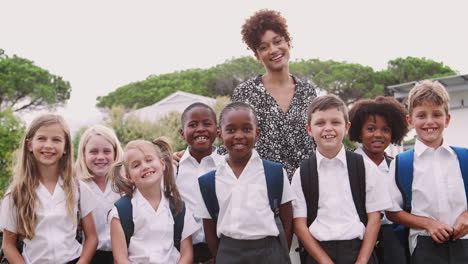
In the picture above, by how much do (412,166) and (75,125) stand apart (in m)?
24.3

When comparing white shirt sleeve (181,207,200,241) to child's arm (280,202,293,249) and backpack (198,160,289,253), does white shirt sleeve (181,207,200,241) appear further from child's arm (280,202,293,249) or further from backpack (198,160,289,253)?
child's arm (280,202,293,249)

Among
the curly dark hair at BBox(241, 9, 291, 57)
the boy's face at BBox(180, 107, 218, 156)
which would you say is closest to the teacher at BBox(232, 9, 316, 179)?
the curly dark hair at BBox(241, 9, 291, 57)

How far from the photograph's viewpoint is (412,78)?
114 ft

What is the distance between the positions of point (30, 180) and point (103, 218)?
24.0 inches

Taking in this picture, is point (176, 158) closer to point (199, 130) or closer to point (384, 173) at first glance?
point (199, 130)

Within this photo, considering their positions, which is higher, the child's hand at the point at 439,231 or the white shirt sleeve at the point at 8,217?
the white shirt sleeve at the point at 8,217

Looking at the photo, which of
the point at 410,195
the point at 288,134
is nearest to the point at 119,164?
the point at 288,134

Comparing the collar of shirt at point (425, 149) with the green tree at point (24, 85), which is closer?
the collar of shirt at point (425, 149)

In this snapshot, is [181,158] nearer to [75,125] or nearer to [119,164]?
[119,164]

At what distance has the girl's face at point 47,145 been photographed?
3047mm

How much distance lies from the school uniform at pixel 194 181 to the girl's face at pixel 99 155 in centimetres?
59

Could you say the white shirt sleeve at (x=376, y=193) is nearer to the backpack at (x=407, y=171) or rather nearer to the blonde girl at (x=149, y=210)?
the backpack at (x=407, y=171)

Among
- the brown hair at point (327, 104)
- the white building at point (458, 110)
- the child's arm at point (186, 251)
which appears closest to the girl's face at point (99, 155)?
the child's arm at point (186, 251)

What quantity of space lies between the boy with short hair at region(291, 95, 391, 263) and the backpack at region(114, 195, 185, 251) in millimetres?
805
